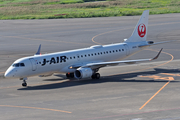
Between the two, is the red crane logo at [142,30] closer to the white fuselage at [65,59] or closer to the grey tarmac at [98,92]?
the white fuselage at [65,59]

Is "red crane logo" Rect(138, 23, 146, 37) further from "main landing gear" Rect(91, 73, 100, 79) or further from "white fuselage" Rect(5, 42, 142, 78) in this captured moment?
"main landing gear" Rect(91, 73, 100, 79)

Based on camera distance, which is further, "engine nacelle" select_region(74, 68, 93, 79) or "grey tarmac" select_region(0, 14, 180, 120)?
"engine nacelle" select_region(74, 68, 93, 79)

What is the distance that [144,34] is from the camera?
55.3 meters

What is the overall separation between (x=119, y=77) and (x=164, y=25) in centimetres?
5687

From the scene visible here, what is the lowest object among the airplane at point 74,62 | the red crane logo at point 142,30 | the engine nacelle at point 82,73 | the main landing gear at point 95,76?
the main landing gear at point 95,76

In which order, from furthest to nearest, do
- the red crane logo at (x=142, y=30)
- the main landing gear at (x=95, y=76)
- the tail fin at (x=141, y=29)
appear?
the red crane logo at (x=142, y=30) → the tail fin at (x=141, y=29) → the main landing gear at (x=95, y=76)

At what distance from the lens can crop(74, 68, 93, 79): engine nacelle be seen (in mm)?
44031

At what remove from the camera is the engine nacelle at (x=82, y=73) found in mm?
44031

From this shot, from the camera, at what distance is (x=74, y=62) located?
46.5 metres

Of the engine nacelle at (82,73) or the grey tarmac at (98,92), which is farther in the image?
the engine nacelle at (82,73)

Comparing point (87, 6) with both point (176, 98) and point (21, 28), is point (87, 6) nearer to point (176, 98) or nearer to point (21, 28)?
point (21, 28)

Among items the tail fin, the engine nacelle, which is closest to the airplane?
the engine nacelle

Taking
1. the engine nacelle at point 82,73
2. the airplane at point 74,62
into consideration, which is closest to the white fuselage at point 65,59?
the airplane at point 74,62

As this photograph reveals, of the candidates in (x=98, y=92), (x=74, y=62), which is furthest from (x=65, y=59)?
(x=98, y=92)
